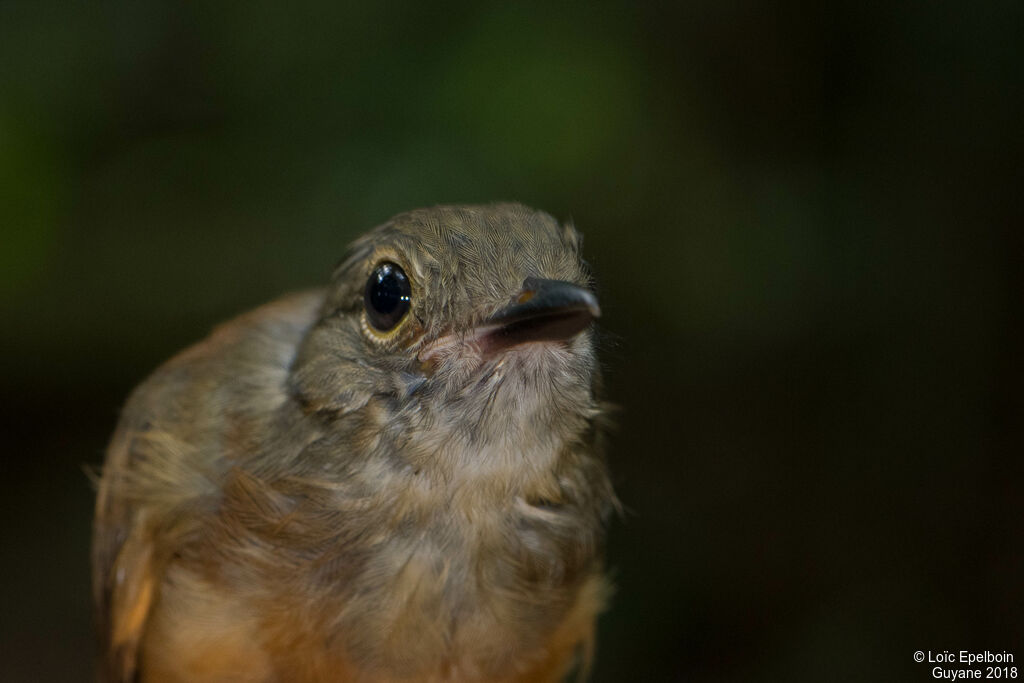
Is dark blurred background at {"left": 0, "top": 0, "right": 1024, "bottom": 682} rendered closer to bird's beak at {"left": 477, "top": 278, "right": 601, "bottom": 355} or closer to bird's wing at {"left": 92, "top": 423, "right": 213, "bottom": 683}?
bird's wing at {"left": 92, "top": 423, "right": 213, "bottom": 683}

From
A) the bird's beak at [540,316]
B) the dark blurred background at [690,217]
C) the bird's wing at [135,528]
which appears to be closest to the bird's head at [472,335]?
the bird's beak at [540,316]

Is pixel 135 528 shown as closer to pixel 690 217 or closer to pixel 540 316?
pixel 540 316

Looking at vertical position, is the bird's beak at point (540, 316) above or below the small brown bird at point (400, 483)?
above

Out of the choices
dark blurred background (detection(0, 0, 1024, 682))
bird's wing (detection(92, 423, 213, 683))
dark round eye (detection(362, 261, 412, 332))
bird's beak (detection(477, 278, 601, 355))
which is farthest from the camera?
dark blurred background (detection(0, 0, 1024, 682))

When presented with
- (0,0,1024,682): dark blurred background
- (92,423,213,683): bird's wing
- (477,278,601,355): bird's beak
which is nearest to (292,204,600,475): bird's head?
(477,278,601,355): bird's beak

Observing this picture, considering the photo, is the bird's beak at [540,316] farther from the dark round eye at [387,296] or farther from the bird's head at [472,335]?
the dark round eye at [387,296]

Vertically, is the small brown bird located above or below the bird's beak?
below

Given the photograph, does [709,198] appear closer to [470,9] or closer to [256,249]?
[470,9]

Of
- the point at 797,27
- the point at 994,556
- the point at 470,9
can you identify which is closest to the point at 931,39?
the point at 797,27
